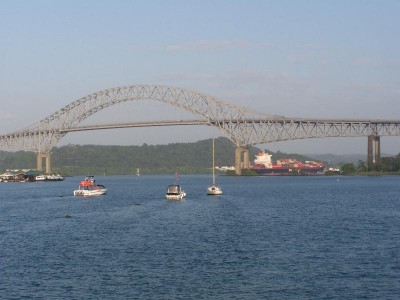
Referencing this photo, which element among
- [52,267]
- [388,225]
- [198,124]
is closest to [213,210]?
[388,225]

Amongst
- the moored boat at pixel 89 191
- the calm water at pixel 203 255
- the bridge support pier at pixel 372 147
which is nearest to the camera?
the calm water at pixel 203 255

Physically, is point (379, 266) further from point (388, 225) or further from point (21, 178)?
point (21, 178)

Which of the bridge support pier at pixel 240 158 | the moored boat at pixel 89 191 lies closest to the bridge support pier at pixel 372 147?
the bridge support pier at pixel 240 158

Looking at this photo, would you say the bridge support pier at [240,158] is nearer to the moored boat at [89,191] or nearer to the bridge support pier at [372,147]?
the bridge support pier at [372,147]

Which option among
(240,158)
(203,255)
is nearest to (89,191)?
(203,255)

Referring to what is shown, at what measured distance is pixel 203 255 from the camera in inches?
1206

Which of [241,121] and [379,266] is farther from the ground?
[241,121]

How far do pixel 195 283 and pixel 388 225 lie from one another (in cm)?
2037

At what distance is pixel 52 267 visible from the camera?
92.2ft

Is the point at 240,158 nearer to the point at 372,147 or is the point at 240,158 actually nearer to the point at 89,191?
the point at 372,147

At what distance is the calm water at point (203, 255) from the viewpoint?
23891 millimetres

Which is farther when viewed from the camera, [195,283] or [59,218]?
[59,218]

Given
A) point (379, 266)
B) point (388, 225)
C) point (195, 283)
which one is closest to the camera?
point (195, 283)

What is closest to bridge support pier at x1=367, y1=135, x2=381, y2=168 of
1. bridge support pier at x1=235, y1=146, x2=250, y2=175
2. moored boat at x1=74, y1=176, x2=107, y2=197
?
bridge support pier at x1=235, y1=146, x2=250, y2=175
